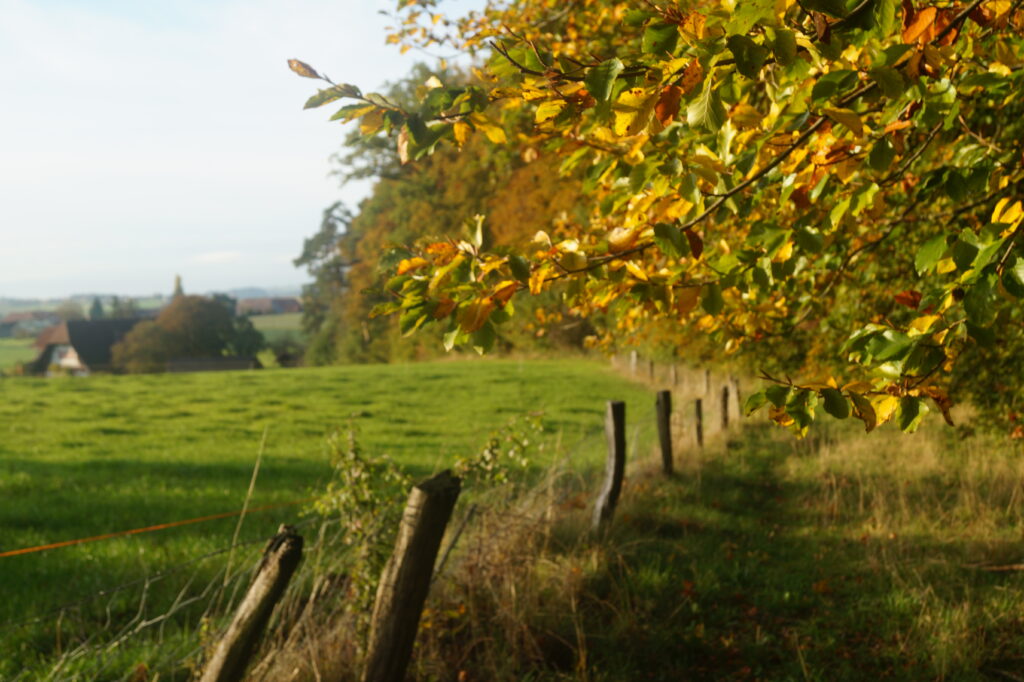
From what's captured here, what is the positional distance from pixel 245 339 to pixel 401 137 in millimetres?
53711

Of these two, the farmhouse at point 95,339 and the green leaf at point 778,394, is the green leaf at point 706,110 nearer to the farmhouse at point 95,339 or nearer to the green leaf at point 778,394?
the green leaf at point 778,394

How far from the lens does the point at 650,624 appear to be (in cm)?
491

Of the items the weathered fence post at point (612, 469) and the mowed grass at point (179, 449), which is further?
the mowed grass at point (179, 449)

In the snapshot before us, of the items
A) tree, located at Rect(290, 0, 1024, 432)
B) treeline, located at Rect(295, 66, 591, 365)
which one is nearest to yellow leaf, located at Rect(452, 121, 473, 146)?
tree, located at Rect(290, 0, 1024, 432)

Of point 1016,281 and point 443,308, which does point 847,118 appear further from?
point 443,308

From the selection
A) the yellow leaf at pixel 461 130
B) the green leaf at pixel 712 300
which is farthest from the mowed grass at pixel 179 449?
the green leaf at pixel 712 300

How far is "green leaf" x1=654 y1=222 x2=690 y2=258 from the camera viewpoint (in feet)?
7.00

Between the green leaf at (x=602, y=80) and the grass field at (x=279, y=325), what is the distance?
5886 cm

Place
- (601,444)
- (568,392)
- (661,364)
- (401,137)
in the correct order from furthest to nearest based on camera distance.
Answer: (661,364)
(568,392)
(601,444)
(401,137)

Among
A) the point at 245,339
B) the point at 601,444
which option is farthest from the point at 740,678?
the point at 245,339

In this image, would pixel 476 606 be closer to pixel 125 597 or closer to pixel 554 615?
pixel 554 615

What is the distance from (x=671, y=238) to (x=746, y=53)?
59 cm

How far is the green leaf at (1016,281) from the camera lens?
197 centimetres

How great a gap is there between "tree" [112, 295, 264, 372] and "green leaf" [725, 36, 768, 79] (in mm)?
47268
